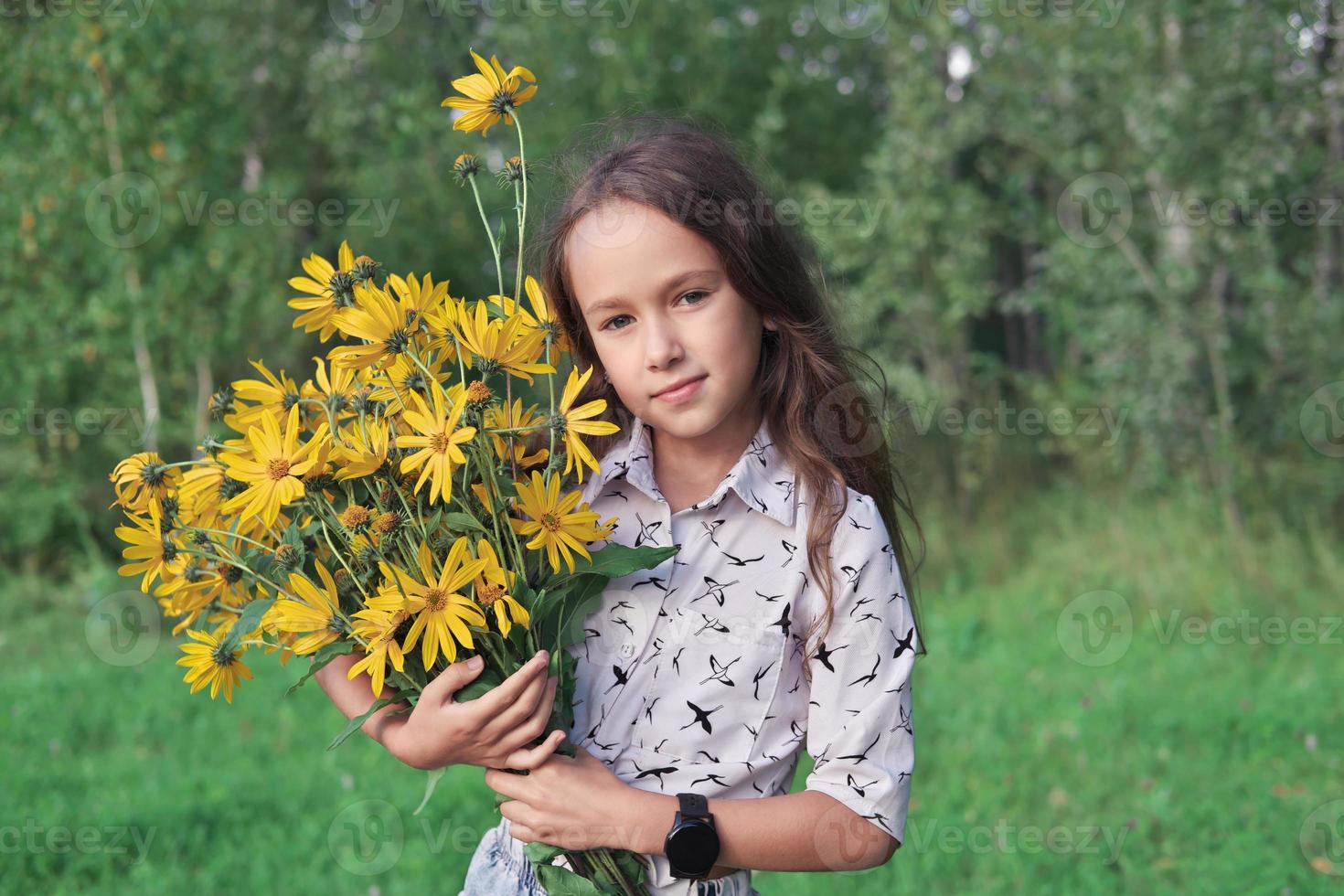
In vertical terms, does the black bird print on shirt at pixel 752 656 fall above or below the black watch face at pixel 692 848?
above

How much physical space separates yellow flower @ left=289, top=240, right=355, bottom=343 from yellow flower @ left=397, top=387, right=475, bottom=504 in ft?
0.63

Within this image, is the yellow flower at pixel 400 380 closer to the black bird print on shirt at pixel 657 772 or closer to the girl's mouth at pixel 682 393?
the girl's mouth at pixel 682 393

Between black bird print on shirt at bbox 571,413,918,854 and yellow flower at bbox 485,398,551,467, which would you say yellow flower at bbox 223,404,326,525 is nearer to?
yellow flower at bbox 485,398,551,467

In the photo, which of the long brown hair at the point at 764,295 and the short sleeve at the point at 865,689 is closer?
the short sleeve at the point at 865,689

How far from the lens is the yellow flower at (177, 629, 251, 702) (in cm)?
132

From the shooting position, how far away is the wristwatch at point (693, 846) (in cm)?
133

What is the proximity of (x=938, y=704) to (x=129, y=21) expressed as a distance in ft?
16.1

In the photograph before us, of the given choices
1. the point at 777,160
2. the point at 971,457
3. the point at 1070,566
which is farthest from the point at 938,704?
the point at 777,160

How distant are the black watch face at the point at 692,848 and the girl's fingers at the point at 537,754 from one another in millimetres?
172

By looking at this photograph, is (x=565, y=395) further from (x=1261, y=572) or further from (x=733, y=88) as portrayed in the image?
(x=733, y=88)

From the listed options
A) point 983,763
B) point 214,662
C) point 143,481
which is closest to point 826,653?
point 214,662

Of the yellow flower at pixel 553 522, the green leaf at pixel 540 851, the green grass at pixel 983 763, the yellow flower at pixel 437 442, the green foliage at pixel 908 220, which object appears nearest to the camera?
the yellow flower at pixel 437 442

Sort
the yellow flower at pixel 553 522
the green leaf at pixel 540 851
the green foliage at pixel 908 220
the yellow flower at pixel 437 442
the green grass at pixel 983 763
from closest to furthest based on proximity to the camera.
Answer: the yellow flower at pixel 437 442 → the yellow flower at pixel 553 522 → the green leaf at pixel 540 851 → the green grass at pixel 983 763 → the green foliage at pixel 908 220

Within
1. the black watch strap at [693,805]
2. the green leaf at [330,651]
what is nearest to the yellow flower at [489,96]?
the green leaf at [330,651]
